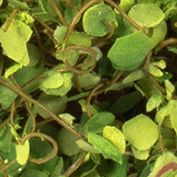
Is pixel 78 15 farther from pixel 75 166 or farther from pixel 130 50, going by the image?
pixel 75 166

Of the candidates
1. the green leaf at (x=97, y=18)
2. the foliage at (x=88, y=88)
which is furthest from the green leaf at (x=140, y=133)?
the green leaf at (x=97, y=18)

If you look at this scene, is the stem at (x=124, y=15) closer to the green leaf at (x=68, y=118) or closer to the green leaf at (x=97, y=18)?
the green leaf at (x=97, y=18)

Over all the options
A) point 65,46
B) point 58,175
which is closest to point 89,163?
point 58,175

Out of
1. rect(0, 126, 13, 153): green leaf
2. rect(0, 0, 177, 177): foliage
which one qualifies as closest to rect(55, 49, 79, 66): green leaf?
rect(0, 0, 177, 177): foliage

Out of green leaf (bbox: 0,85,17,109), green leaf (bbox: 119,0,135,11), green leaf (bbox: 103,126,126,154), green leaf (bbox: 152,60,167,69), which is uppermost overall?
green leaf (bbox: 119,0,135,11)

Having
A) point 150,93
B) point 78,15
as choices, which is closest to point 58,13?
point 78,15

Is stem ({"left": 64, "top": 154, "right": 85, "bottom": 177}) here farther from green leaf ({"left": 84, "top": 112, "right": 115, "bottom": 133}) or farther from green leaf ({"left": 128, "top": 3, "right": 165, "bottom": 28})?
green leaf ({"left": 128, "top": 3, "right": 165, "bottom": 28})
